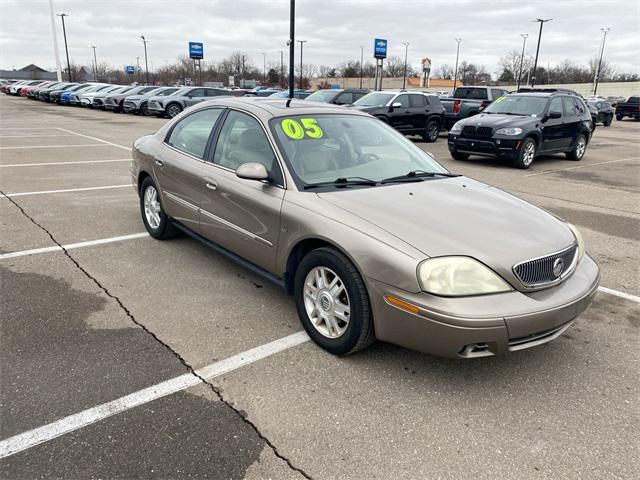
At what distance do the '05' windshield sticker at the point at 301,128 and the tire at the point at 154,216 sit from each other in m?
1.92

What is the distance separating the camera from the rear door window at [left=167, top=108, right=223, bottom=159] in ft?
14.9

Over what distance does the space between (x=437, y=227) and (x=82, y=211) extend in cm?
532

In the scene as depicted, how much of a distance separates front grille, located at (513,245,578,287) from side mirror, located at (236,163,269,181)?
1772 mm

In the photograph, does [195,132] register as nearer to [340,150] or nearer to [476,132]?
[340,150]

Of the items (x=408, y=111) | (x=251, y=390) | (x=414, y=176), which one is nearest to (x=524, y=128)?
(x=408, y=111)

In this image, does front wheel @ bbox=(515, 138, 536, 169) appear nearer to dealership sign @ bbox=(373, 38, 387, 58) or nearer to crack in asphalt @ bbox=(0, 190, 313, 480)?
crack in asphalt @ bbox=(0, 190, 313, 480)

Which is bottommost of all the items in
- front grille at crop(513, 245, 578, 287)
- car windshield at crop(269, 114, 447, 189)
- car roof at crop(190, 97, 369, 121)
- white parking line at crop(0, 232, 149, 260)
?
white parking line at crop(0, 232, 149, 260)

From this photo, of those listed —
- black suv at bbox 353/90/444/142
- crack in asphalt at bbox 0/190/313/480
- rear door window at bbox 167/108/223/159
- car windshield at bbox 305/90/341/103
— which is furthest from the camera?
car windshield at bbox 305/90/341/103

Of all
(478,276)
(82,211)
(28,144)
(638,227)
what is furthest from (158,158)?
(28,144)

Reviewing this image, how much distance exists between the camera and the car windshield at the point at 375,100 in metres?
16.6

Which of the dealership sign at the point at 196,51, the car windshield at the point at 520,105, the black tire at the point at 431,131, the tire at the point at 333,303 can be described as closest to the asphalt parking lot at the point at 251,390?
the tire at the point at 333,303

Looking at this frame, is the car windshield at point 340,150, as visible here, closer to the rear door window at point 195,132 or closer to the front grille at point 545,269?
the rear door window at point 195,132

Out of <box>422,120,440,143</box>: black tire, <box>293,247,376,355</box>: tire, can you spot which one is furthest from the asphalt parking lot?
<box>422,120,440,143</box>: black tire

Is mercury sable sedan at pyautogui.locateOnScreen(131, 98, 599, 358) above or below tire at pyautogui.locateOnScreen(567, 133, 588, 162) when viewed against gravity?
above
